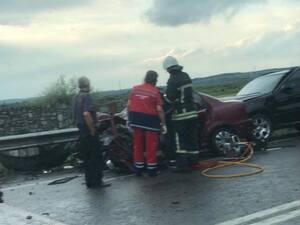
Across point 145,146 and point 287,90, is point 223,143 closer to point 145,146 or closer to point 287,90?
point 145,146

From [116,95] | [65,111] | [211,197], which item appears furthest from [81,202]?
[116,95]

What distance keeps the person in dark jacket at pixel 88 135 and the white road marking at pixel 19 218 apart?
1652 mm

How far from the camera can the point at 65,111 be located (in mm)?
23672

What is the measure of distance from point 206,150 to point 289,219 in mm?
5889

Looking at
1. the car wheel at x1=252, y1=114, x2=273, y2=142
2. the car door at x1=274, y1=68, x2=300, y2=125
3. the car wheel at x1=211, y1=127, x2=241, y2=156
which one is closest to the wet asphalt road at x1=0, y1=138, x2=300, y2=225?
the car wheel at x1=211, y1=127, x2=241, y2=156

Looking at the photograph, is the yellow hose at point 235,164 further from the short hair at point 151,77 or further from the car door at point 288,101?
the car door at point 288,101

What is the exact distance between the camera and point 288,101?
49.3ft

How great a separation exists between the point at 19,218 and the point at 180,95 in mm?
4003

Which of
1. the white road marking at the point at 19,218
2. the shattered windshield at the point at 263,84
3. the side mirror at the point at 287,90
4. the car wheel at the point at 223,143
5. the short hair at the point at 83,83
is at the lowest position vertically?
the white road marking at the point at 19,218

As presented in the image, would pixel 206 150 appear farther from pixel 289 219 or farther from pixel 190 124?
pixel 289 219

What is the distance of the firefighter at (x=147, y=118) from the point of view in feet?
34.8

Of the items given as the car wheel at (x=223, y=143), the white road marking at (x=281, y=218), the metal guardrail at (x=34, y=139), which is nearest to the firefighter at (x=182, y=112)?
the car wheel at (x=223, y=143)

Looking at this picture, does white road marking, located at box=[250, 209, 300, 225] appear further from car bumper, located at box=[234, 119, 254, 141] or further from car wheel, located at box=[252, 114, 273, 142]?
car wheel, located at box=[252, 114, 273, 142]

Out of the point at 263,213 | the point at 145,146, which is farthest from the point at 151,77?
the point at 263,213
